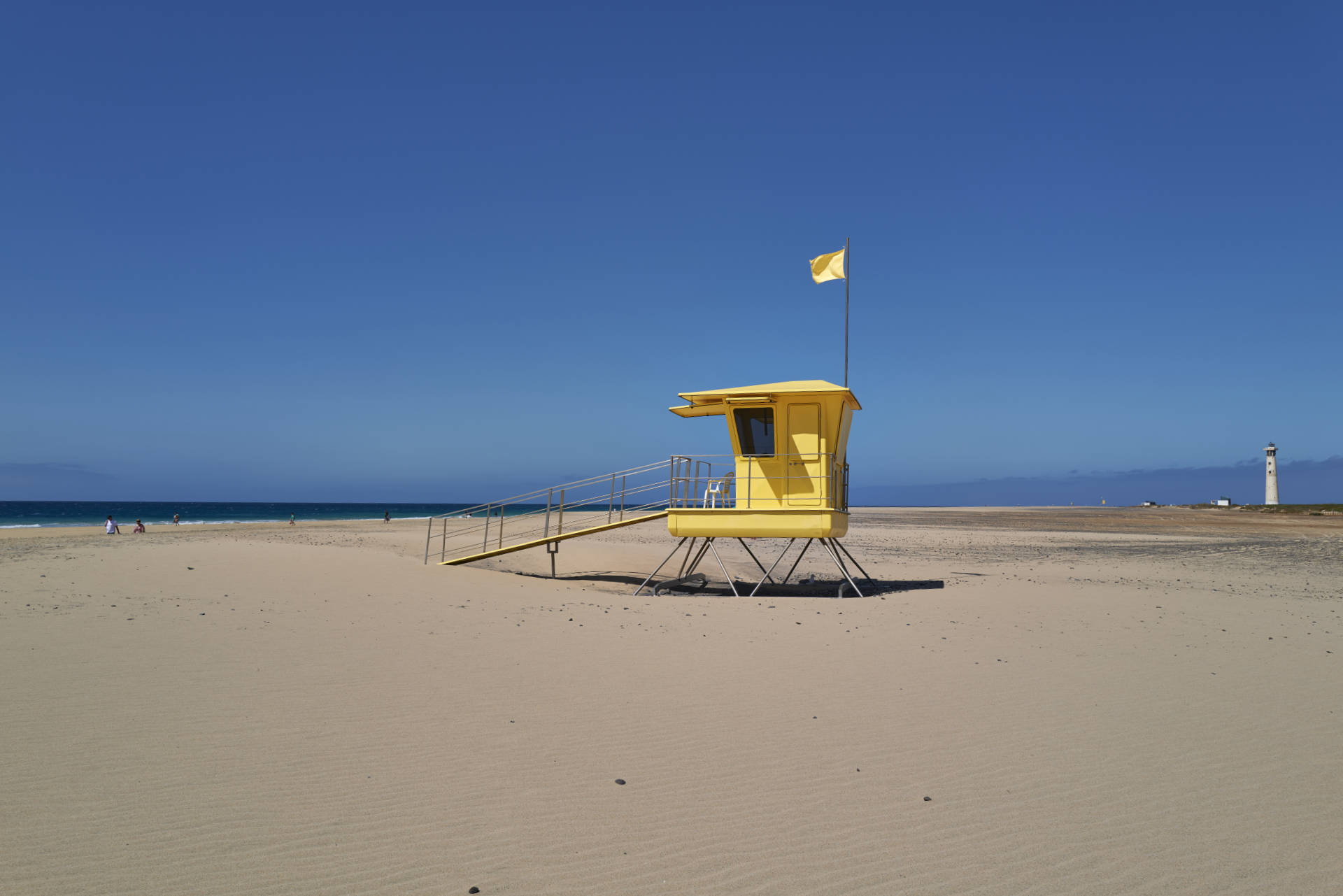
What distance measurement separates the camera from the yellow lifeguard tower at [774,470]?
1644 cm

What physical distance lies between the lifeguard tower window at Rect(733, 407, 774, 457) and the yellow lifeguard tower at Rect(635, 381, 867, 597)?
2 centimetres

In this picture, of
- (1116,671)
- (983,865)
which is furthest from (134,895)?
(1116,671)

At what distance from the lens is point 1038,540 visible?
131ft

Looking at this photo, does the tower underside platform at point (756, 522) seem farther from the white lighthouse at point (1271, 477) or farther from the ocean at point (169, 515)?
the white lighthouse at point (1271, 477)

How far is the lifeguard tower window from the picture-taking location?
1694 cm

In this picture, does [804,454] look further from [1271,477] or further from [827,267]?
[1271,477]

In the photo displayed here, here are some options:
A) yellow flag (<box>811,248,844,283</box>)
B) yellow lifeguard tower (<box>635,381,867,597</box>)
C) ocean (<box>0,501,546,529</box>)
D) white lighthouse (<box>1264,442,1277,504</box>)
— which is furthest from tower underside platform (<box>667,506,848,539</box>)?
white lighthouse (<box>1264,442,1277,504</box>)

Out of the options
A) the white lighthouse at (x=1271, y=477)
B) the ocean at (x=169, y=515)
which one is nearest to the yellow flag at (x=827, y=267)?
the ocean at (x=169, y=515)

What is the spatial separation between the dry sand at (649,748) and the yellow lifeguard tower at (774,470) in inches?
112

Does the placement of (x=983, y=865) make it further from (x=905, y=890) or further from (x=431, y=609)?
(x=431, y=609)

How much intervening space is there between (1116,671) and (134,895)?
10015 mm

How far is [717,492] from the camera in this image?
17.1m

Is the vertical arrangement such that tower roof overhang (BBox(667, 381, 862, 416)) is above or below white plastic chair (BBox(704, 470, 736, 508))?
above

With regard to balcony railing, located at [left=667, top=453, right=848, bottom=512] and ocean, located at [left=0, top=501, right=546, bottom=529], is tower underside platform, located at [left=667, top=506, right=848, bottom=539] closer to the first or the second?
balcony railing, located at [left=667, top=453, right=848, bottom=512]
